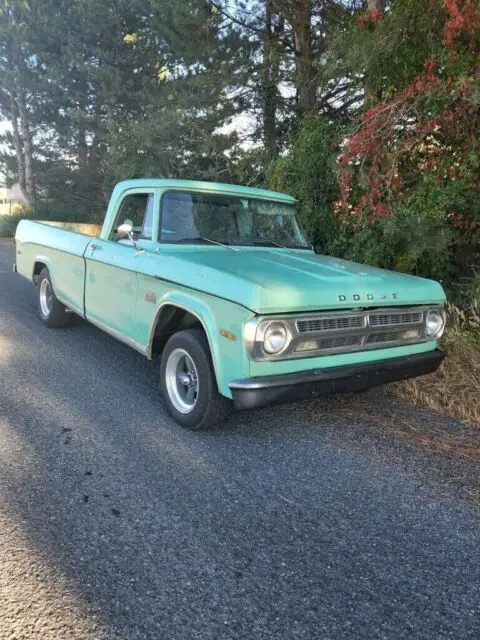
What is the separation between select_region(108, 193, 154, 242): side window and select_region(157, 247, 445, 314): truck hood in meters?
0.53

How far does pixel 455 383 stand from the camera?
455cm

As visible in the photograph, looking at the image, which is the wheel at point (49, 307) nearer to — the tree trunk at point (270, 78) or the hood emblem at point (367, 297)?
the hood emblem at point (367, 297)

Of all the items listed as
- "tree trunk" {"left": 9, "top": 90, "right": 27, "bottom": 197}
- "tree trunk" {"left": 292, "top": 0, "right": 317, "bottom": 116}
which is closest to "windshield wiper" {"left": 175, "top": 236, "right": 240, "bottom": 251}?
"tree trunk" {"left": 292, "top": 0, "right": 317, "bottom": 116}

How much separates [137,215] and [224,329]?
2055 mm

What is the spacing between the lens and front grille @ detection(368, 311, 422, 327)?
3.57 m

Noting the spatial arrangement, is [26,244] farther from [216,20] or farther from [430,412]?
[216,20]

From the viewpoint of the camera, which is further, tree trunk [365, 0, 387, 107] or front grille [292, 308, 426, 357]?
tree trunk [365, 0, 387, 107]

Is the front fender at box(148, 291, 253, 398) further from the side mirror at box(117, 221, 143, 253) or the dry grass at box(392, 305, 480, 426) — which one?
the dry grass at box(392, 305, 480, 426)

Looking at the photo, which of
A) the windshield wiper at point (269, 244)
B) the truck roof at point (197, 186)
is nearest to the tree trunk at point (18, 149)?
the truck roof at point (197, 186)

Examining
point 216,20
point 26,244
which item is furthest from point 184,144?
point 26,244

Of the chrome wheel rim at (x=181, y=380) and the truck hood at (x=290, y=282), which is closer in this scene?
the truck hood at (x=290, y=282)

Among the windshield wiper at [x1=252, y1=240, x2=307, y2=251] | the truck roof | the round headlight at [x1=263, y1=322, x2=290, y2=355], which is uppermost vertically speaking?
the truck roof

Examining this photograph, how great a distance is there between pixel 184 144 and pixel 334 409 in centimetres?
964

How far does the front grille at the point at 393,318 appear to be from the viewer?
357cm
